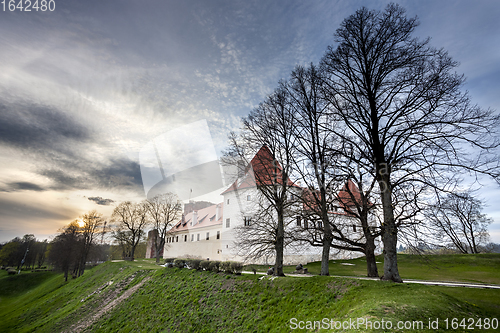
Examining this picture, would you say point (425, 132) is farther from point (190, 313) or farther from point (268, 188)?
point (190, 313)

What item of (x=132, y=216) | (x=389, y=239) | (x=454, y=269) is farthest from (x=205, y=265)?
(x=132, y=216)

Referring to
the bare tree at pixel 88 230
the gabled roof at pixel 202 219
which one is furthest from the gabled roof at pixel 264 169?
the bare tree at pixel 88 230

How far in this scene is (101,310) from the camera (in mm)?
19234

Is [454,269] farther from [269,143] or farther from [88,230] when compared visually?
[88,230]

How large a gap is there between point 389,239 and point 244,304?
754 centimetres

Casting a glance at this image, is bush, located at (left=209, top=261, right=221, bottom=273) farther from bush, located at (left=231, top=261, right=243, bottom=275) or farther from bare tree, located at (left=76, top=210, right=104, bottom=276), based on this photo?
bare tree, located at (left=76, top=210, right=104, bottom=276)

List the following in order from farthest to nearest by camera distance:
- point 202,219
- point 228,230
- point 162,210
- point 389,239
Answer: point 202,219
point 162,210
point 228,230
point 389,239

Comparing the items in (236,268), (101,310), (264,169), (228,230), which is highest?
(264,169)

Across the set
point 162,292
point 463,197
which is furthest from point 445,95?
point 162,292

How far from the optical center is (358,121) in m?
11.0

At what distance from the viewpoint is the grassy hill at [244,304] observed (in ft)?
23.7

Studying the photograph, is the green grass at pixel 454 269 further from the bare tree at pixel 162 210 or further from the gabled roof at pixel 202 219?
the bare tree at pixel 162 210

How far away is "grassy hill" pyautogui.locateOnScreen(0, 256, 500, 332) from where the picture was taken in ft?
23.7

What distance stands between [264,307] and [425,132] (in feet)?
33.5
